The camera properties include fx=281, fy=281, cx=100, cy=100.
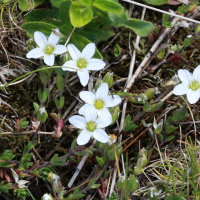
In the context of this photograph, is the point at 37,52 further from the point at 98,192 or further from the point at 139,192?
the point at 139,192

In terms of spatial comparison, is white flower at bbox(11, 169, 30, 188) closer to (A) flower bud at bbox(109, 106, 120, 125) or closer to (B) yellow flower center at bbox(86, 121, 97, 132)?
(B) yellow flower center at bbox(86, 121, 97, 132)

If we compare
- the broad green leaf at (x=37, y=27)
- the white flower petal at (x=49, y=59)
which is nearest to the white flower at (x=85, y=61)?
the white flower petal at (x=49, y=59)

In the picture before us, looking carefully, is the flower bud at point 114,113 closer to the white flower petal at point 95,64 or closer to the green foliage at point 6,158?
the white flower petal at point 95,64

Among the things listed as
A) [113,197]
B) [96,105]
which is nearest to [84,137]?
[96,105]

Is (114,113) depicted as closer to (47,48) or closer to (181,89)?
(181,89)

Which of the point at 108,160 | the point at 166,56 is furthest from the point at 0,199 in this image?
the point at 166,56

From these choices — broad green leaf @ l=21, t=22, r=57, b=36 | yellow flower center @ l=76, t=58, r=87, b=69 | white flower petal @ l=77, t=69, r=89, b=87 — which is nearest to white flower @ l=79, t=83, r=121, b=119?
white flower petal @ l=77, t=69, r=89, b=87
